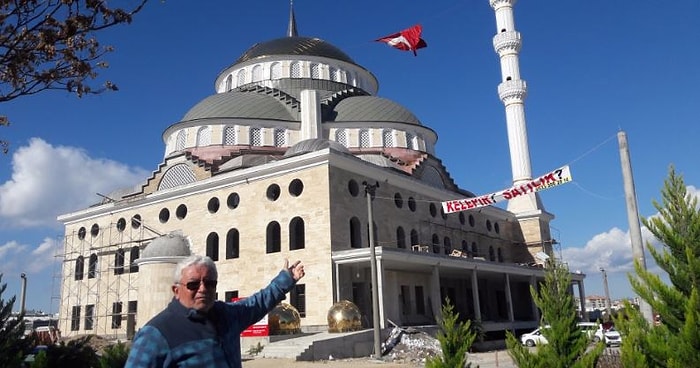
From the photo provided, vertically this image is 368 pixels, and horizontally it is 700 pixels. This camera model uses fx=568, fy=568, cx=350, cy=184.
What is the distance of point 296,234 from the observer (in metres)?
26.5

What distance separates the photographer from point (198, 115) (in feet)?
112

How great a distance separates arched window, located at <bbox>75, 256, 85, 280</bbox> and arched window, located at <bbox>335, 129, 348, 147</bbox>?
55.2ft

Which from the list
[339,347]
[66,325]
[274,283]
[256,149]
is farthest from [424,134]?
[274,283]

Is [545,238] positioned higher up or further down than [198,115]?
further down

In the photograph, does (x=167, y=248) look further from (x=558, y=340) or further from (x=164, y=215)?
(x=558, y=340)

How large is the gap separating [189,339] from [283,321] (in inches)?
726

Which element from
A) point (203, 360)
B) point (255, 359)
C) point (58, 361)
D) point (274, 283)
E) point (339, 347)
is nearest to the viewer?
point (203, 360)

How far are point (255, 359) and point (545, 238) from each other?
26547mm

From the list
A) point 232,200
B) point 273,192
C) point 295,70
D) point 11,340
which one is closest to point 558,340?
point 11,340

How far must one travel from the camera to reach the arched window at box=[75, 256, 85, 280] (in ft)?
110

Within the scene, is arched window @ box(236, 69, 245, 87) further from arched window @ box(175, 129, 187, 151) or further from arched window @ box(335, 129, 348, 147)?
arched window @ box(335, 129, 348, 147)

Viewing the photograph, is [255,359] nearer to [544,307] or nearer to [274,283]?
[544,307]

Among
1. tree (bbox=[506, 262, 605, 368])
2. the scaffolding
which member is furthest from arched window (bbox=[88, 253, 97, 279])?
tree (bbox=[506, 262, 605, 368])

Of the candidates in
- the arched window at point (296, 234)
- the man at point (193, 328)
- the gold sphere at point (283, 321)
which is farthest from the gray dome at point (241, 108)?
the man at point (193, 328)
